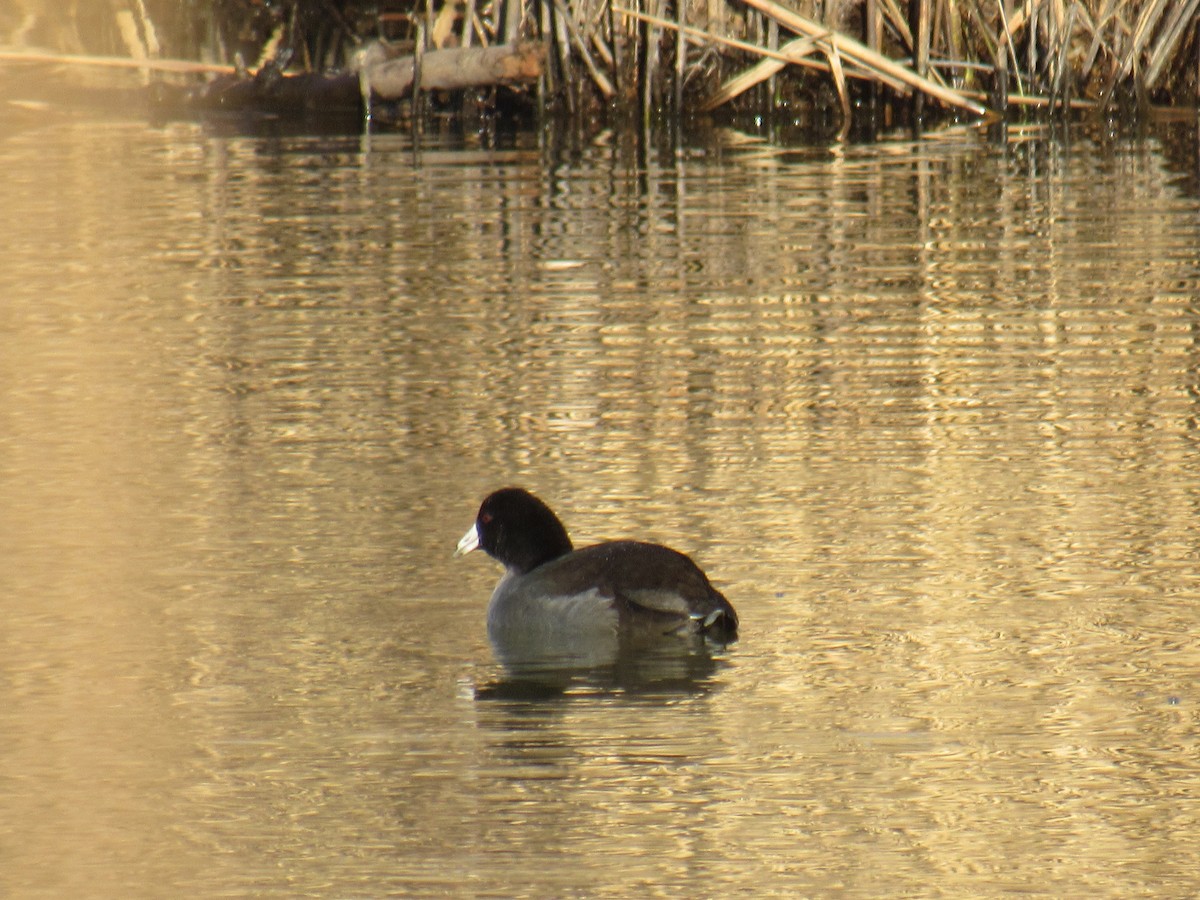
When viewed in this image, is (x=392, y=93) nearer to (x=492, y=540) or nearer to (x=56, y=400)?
(x=56, y=400)

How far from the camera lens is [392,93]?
61.8ft

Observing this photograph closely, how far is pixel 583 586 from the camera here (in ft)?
20.7

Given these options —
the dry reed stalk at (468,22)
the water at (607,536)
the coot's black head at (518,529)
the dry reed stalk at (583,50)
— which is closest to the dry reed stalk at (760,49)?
the dry reed stalk at (583,50)

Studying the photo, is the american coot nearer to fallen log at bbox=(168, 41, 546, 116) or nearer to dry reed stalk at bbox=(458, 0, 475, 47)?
fallen log at bbox=(168, 41, 546, 116)

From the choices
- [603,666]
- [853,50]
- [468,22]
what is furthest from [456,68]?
[603,666]

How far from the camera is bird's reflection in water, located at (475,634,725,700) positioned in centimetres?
587

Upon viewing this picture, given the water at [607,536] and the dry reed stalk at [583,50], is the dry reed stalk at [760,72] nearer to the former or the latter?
the dry reed stalk at [583,50]

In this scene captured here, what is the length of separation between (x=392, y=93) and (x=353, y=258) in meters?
6.75

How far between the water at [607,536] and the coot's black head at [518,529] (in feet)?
0.81

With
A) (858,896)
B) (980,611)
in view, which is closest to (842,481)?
(980,611)

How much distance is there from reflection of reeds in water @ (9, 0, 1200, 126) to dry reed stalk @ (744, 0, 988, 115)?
16 millimetres

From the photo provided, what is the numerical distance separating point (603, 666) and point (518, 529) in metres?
0.61

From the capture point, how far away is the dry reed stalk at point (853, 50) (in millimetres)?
17844

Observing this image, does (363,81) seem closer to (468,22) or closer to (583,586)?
(468,22)
